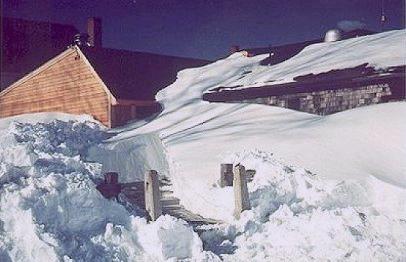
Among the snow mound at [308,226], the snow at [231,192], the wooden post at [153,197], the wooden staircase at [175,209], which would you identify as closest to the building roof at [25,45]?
the snow at [231,192]

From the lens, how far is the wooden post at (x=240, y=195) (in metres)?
8.76

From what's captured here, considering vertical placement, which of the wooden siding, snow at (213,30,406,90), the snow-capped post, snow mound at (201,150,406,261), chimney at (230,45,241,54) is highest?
chimney at (230,45,241,54)

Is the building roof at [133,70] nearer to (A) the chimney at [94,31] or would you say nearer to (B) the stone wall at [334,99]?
(A) the chimney at [94,31]

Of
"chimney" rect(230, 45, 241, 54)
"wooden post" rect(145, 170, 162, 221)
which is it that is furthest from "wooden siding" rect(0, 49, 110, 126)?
"wooden post" rect(145, 170, 162, 221)

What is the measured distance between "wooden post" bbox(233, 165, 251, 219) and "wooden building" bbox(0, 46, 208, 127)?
14.4 meters

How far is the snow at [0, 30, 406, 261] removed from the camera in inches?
287

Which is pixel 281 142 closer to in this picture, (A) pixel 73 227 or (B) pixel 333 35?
(A) pixel 73 227

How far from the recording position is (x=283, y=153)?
1117cm

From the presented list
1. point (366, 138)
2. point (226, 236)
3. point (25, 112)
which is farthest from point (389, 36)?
point (25, 112)

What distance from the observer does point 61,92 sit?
25781 millimetres

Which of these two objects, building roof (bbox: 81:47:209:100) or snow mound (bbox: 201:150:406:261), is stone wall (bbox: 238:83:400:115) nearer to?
snow mound (bbox: 201:150:406:261)

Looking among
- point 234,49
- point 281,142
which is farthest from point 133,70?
point 281,142

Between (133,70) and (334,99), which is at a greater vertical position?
(133,70)

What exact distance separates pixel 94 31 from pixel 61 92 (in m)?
7.13
